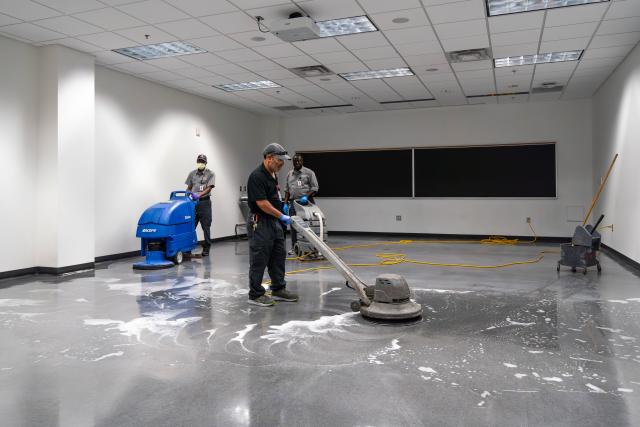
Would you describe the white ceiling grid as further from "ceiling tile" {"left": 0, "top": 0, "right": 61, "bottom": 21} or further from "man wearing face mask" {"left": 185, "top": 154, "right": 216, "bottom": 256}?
"man wearing face mask" {"left": 185, "top": 154, "right": 216, "bottom": 256}

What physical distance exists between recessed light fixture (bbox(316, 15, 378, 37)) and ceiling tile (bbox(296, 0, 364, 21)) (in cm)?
15

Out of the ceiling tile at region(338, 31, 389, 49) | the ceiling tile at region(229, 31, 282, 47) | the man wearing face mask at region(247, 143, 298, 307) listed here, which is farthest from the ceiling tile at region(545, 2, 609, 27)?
the man wearing face mask at region(247, 143, 298, 307)

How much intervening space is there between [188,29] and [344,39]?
175 centimetres

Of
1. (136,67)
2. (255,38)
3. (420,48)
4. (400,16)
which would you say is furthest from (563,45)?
(136,67)

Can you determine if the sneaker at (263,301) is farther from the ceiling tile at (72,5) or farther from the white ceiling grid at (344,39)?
the ceiling tile at (72,5)

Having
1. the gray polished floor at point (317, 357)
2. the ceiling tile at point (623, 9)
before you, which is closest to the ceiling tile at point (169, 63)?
the gray polished floor at point (317, 357)

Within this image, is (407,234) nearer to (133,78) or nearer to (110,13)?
(133,78)

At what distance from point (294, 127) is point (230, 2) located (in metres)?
6.68

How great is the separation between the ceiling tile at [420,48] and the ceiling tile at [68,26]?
11.4 feet

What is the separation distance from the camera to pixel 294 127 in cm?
1120

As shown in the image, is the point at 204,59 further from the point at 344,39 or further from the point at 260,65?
the point at 344,39

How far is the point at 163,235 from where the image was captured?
6051 mm

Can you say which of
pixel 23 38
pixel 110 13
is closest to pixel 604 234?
pixel 110 13

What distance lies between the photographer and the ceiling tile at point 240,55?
6027mm
